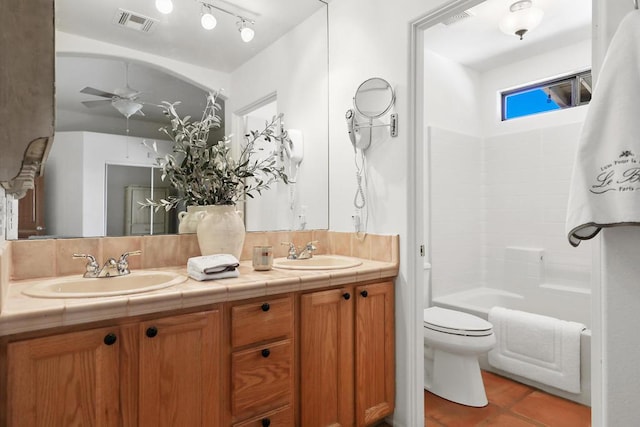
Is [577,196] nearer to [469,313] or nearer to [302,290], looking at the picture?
[302,290]

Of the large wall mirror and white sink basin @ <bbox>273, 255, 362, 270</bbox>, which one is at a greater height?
the large wall mirror

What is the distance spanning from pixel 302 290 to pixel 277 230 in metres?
0.73

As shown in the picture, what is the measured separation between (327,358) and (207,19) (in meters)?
1.90

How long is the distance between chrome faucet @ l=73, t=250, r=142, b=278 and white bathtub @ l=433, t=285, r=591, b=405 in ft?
7.55

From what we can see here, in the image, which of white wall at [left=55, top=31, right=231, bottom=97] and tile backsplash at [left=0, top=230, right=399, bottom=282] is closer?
tile backsplash at [left=0, top=230, right=399, bottom=282]

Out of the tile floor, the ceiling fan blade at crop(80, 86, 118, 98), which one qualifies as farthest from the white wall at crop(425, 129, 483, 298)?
the ceiling fan blade at crop(80, 86, 118, 98)

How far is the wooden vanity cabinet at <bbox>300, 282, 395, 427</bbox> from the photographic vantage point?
5.21 ft

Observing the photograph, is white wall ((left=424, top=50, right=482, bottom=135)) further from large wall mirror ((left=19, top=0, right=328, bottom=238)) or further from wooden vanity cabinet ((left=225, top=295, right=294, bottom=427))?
wooden vanity cabinet ((left=225, top=295, right=294, bottom=427))

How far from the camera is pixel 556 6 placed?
7.95ft

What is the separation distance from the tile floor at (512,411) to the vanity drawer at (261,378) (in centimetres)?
99

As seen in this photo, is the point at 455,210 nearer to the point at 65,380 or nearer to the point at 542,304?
the point at 542,304

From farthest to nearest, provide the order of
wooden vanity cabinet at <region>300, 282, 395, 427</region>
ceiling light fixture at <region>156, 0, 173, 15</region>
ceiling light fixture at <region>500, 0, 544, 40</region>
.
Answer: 1. ceiling light fixture at <region>500, 0, 544, 40</region>
2. ceiling light fixture at <region>156, 0, 173, 15</region>
3. wooden vanity cabinet at <region>300, 282, 395, 427</region>

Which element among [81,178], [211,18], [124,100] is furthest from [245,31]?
[81,178]

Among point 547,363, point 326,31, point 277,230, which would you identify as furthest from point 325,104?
point 547,363
